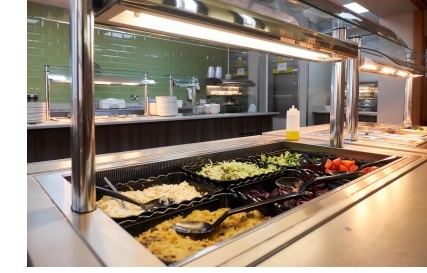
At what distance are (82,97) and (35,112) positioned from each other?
2764 millimetres

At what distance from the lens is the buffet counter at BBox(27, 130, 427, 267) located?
0.59m

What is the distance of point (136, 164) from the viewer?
53.1 inches

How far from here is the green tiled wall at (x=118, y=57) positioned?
208 inches

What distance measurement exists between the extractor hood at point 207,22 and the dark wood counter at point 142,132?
1.80 meters

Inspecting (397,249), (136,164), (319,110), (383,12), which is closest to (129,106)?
(319,110)

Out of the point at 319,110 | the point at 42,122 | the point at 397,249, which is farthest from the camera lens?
the point at 319,110

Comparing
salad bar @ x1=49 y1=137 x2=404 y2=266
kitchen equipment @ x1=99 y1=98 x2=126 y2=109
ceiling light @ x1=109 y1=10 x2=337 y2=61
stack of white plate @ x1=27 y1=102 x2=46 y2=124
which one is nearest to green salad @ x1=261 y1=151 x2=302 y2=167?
salad bar @ x1=49 y1=137 x2=404 y2=266

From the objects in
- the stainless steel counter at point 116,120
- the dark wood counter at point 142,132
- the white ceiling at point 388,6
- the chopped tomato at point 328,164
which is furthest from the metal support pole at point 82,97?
the white ceiling at point 388,6

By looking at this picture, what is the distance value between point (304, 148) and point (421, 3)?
11.1 ft

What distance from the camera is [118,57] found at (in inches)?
244

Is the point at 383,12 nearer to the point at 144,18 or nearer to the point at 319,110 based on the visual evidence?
the point at 319,110

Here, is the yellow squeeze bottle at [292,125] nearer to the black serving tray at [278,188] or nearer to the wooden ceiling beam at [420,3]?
the black serving tray at [278,188]

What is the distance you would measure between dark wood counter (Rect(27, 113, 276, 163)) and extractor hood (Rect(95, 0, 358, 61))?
71.0 inches

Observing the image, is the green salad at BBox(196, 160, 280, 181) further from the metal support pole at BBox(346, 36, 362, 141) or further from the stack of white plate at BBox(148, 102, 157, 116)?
the stack of white plate at BBox(148, 102, 157, 116)
